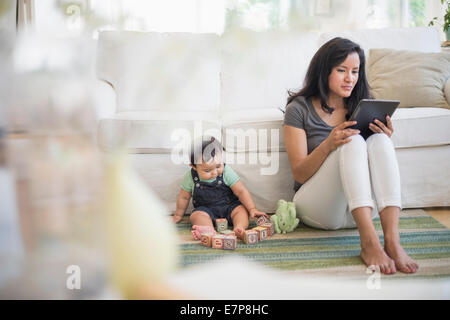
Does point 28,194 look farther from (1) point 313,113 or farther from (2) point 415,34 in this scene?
(2) point 415,34

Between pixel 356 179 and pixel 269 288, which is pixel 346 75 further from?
pixel 269 288

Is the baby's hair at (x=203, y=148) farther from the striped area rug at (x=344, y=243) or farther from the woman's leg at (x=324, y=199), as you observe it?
the woman's leg at (x=324, y=199)

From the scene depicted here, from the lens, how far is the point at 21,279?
0.33m

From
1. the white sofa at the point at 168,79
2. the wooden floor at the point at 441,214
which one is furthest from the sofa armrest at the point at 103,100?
the wooden floor at the point at 441,214

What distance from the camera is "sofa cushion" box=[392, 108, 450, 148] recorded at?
1.54 metres

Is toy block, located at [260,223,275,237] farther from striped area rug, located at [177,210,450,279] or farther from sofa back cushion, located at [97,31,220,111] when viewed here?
sofa back cushion, located at [97,31,220,111]

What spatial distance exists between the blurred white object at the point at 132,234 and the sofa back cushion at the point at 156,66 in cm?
7

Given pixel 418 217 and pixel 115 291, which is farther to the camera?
pixel 418 217

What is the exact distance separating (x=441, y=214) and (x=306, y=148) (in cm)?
58

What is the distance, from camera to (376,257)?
0.99 metres

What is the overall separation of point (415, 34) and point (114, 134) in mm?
1886

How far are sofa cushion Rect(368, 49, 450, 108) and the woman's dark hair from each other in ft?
1.47
